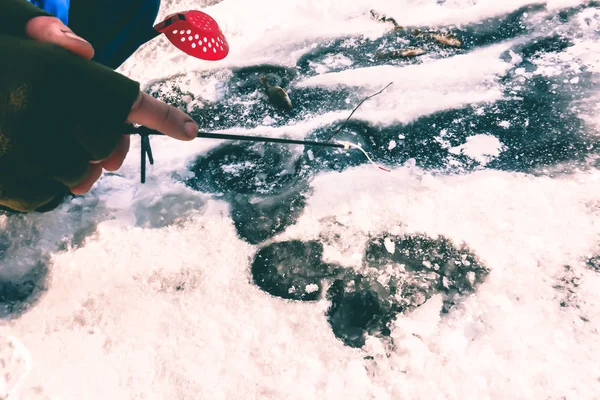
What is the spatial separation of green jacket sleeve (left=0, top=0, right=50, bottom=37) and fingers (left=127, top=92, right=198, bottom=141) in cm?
30

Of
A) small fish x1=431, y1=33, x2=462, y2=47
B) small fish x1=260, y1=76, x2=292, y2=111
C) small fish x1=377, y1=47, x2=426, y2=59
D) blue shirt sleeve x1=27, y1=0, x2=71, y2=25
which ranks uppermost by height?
blue shirt sleeve x1=27, y1=0, x2=71, y2=25

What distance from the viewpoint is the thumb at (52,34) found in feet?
3.05

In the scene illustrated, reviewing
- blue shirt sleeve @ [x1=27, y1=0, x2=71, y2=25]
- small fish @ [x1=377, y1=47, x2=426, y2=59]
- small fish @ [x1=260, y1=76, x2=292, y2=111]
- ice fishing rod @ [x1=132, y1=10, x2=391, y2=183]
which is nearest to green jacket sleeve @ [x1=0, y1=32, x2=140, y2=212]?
blue shirt sleeve @ [x1=27, y1=0, x2=71, y2=25]

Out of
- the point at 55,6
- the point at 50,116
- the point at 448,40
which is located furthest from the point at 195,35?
the point at 448,40

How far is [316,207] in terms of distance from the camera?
1.81 metres

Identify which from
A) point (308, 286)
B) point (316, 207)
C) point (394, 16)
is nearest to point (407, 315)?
point (308, 286)

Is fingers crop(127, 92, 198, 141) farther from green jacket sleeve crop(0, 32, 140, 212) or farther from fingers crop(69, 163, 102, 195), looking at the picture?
fingers crop(69, 163, 102, 195)

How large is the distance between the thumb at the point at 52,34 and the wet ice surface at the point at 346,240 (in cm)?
98

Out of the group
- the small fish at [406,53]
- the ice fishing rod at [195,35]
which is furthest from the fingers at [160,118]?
the small fish at [406,53]

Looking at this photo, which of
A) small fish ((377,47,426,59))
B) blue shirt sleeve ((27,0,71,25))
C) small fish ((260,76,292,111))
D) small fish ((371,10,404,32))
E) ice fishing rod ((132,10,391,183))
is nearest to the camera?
blue shirt sleeve ((27,0,71,25))

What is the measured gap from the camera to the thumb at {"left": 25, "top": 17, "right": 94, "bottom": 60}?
93cm

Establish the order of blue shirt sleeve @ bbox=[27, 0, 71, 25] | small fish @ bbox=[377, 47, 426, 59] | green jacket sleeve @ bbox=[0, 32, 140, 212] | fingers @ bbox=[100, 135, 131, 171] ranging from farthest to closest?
small fish @ bbox=[377, 47, 426, 59]
blue shirt sleeve @ bbox=[27, 0, 71, 25]
fingers @ bbox=[100, 135, 131, 171]
green jacket sleeve @ bbox=[0, 32, 140, 212]

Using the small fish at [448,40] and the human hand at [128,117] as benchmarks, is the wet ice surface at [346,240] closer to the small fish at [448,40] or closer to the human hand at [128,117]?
the small fish at [448,40]

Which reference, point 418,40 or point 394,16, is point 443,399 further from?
Result: point 394,16
